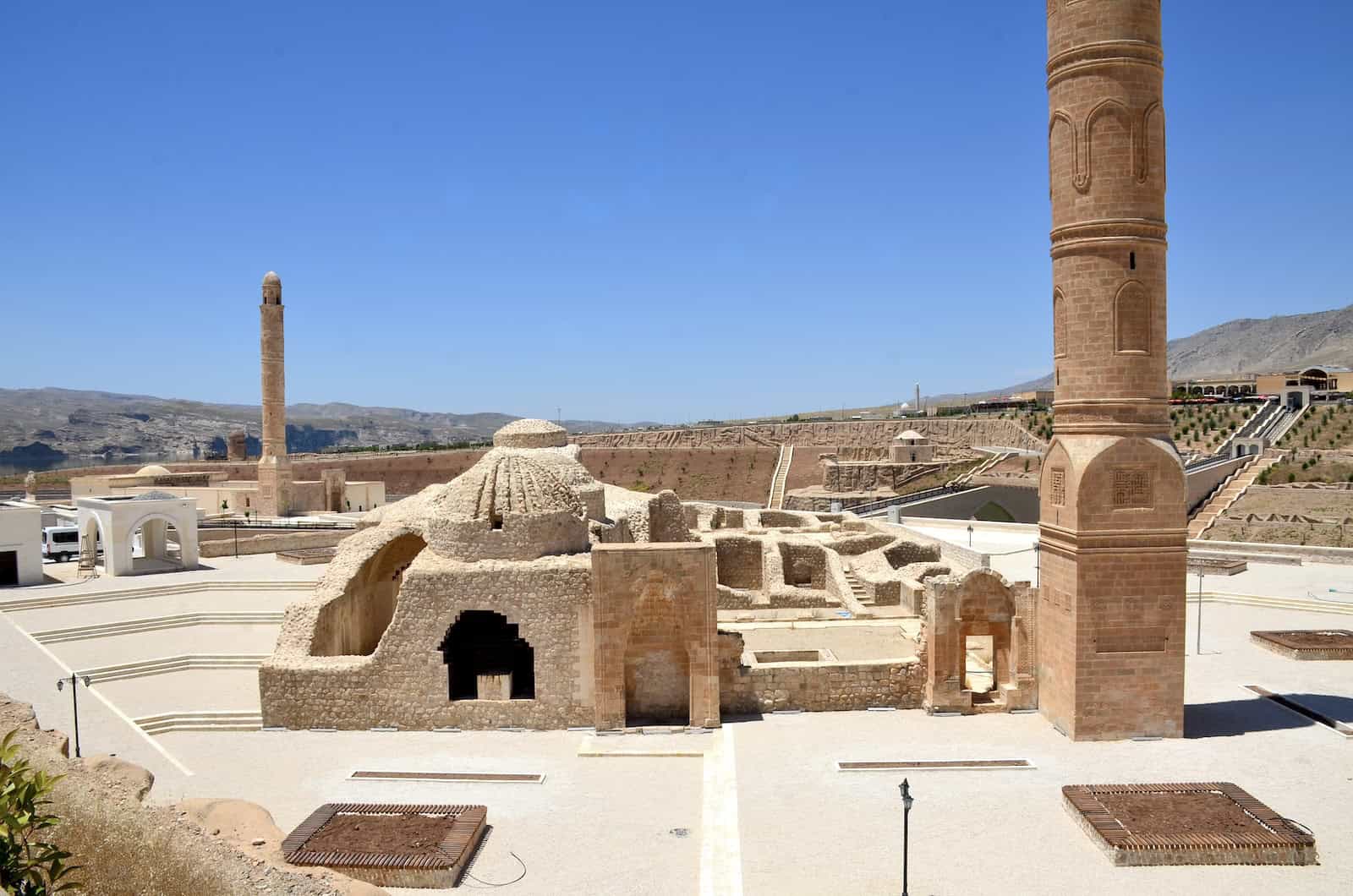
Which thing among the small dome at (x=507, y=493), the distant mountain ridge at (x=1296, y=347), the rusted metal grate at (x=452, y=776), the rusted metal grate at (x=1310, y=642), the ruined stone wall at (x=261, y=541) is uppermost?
the distant mountain ridge at (x=1296, y=347)

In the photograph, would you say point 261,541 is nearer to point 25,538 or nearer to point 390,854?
point 25,538

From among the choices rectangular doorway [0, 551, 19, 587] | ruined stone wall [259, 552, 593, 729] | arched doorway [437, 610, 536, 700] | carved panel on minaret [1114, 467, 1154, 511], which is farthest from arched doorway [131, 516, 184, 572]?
carved panel on minaret [1114, 467, 1154, 511]

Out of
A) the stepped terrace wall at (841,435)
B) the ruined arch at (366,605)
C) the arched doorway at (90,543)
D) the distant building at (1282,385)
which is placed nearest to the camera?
the ruined arch at (366,605)

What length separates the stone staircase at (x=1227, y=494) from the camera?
94.4ft

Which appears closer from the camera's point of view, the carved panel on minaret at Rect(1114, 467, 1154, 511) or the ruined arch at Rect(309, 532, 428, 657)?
the carved panel on minaret at Rect(1114, 467, 1154, 511)

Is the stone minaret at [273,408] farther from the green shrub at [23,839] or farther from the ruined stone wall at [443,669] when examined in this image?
the green shrub at [23,839]

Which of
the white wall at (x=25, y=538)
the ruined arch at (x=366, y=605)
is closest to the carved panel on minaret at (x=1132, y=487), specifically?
the ruined arch at (x=366, y=605)

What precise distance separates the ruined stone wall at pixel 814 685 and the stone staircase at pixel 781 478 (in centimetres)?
3320

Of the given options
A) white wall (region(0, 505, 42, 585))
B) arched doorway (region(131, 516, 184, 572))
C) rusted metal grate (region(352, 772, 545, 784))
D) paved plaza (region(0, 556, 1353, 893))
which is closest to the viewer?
paved plaza (region(0, 556, 1353, 893))

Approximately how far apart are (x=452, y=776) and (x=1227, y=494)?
97.5 ft

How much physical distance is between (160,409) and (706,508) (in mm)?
188159

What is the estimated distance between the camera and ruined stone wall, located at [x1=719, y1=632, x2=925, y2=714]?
12758 mm

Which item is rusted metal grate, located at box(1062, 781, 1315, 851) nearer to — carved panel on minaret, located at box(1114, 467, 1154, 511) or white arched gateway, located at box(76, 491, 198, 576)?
carved panel on minaret, located at box(1114, 467, 1154, 511)

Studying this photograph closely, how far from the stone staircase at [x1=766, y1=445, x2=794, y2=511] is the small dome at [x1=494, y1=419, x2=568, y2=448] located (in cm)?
2432
